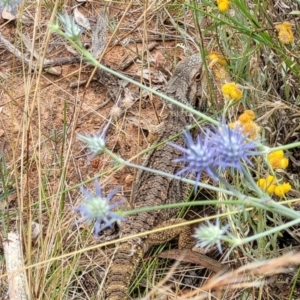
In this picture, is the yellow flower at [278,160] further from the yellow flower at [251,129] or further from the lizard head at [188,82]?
the lizard head at [188,82]

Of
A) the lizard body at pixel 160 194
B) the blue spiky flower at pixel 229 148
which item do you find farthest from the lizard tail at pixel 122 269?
the blue spiky flower at pixel 229 148

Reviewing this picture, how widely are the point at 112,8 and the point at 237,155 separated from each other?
3562 millimetres

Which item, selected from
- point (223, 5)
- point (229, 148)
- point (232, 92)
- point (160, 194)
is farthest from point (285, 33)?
point (160, 194)

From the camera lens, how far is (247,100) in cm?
339

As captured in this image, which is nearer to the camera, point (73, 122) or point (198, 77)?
point (73, 122)

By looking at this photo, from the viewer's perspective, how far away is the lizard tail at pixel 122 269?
10.7 ft

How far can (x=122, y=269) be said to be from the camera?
337 centimetres

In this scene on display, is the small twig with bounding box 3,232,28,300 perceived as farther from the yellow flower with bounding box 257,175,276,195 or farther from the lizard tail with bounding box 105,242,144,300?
the yellow flower with bounding box 257,175,276,195

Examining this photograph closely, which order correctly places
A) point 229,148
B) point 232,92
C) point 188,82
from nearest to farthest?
1. point 229,148
2. point 232,92
3. point 188,82

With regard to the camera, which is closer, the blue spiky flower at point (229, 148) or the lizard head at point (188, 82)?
the blue spiky flower at point (229, 148)

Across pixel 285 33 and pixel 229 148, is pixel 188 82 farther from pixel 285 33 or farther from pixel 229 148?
pixel 229 148

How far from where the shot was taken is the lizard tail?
3.26 metres

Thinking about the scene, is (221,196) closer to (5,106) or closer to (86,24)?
(5,106)

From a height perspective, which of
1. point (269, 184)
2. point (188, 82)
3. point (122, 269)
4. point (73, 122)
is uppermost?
point (269, 184)
